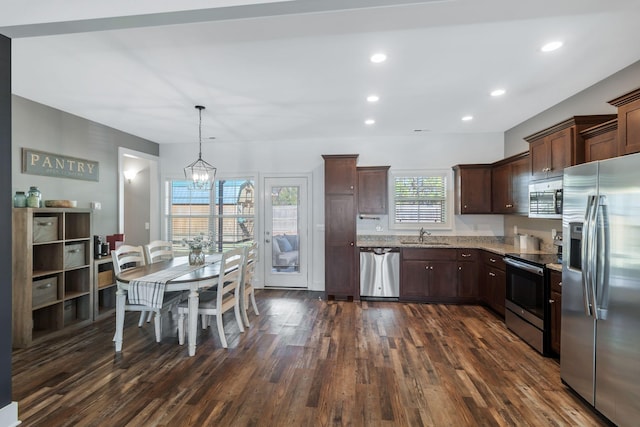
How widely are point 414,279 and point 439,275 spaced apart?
1.25 ft

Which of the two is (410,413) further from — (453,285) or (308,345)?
(453,285)

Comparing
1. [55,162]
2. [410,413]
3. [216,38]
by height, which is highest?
[216,38]

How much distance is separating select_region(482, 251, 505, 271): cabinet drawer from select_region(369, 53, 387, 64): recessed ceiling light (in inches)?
117

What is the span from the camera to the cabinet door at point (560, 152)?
9.94 feet

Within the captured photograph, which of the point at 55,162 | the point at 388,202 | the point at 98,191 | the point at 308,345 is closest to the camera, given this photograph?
the point at 308,345

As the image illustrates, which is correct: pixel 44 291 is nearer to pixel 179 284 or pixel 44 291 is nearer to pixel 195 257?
pixel 195 257

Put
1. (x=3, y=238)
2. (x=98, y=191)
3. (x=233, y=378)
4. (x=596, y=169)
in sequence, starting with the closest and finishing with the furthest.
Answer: (x=3, y=238) → (x=596, y=169) → (x=233, y=378) → (x=98, y=191)

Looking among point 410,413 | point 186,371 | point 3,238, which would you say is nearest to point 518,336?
point 410,413

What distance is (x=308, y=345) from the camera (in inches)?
132

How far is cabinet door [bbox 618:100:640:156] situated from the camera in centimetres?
223

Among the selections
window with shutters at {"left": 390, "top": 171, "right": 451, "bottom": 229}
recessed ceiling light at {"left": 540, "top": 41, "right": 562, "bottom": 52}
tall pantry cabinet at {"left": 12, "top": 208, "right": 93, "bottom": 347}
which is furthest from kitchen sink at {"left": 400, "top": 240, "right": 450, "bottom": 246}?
tall pantry cabinet at {"left": 12, "top": 208, "right": 93, "bottom": 347}

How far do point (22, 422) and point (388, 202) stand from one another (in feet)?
16.1

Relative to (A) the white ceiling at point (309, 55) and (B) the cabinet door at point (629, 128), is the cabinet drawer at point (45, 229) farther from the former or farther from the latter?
(B) the cabinet door at point (629, 128)

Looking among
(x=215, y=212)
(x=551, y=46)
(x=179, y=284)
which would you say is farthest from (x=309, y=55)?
(x=215, y=212)
